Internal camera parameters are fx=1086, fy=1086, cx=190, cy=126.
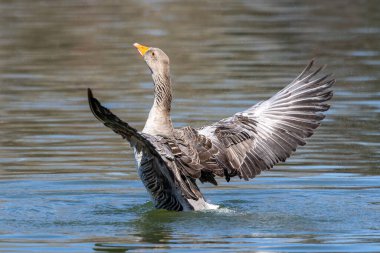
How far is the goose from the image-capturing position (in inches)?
474

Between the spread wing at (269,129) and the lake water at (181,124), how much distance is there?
50cm

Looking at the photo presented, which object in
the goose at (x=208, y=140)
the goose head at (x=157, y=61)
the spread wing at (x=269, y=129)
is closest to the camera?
the goose at (x=208, y=140)

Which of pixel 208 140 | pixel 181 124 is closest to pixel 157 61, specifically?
pixel 208 140

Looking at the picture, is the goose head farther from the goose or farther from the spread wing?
the spread wing

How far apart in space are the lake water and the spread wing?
504mm

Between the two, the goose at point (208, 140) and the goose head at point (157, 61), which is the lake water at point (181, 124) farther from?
the goose head at point (157, 61)

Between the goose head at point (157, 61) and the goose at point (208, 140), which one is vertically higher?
Answer: the goose head at point (157, 61)

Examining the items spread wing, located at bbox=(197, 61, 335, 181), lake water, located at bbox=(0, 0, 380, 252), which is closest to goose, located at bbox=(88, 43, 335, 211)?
spread wing, located at bbox=(197, 61, 335, 181)

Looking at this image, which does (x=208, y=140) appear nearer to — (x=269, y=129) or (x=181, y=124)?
(x=269, y=129)

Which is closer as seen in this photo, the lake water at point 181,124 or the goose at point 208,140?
the lake water at point 181,124

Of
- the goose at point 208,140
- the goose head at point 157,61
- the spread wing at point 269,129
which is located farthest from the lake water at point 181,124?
the goose head at point 157,61

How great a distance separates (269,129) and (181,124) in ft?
13.5

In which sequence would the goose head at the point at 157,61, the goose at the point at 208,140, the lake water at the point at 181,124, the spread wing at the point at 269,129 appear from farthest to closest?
the spread wing at the point at 269,129 < the goose head at the point at 157,61 < the goose at the point at 208,140 < the lake water at the point at 181,124

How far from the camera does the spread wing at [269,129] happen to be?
13062mm
